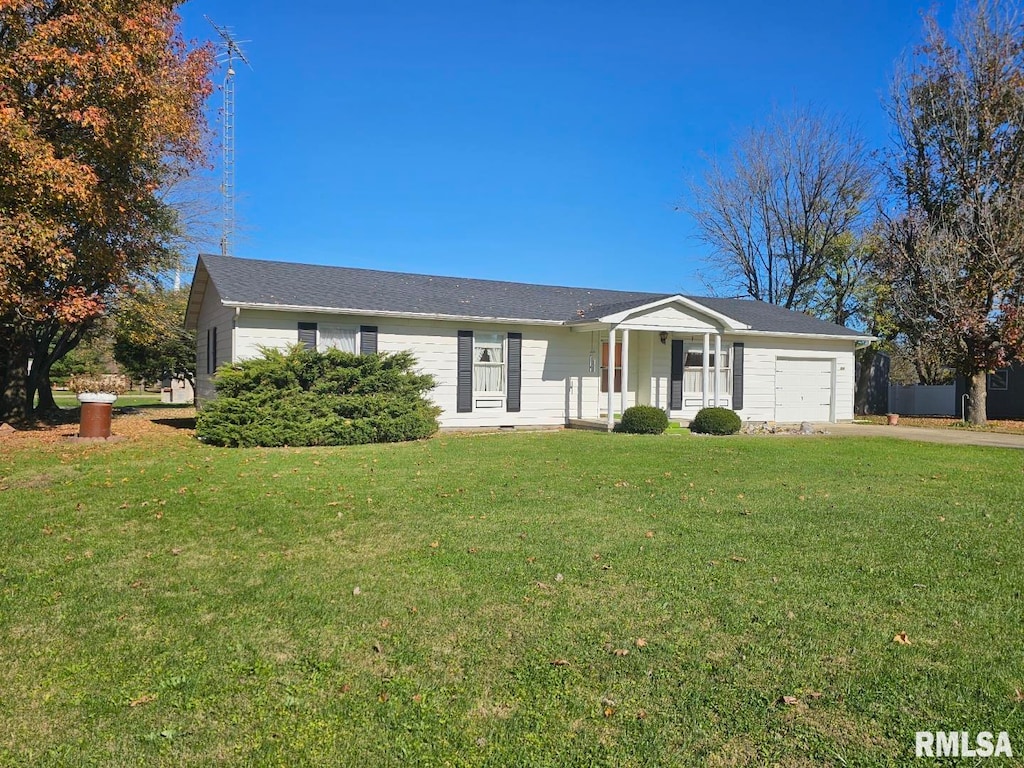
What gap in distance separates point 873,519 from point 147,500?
7.75m

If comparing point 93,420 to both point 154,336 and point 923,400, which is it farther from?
point 923,400

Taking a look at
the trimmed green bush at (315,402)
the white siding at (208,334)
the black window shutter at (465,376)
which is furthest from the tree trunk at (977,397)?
the white siding at (208,334)

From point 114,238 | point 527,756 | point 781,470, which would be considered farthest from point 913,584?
point 114,238

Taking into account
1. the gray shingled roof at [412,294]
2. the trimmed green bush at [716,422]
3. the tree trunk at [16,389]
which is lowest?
the trimmed green bush at [716,422]

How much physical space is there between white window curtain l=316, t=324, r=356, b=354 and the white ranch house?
0.03m

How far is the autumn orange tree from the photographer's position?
11.2 metres

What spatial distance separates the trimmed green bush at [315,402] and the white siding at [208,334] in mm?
1497

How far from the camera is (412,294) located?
Answer: 17.8 m

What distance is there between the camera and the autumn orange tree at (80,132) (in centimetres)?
1122

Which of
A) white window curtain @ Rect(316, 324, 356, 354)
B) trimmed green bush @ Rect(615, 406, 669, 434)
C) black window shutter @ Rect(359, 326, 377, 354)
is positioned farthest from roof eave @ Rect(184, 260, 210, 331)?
trimmed green bush @ Rect(615, 406, 669, 434)

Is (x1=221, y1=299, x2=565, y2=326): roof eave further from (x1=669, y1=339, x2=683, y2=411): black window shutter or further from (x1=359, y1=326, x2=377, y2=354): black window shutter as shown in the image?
(x1=669, y1=339, x2=683, y2=411): black window shutter

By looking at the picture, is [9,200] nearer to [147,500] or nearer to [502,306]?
[147,500]

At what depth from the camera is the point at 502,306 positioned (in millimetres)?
18109

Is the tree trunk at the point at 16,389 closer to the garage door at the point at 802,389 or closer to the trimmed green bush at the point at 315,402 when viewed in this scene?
the trimmed green bush at the point at 315,402
